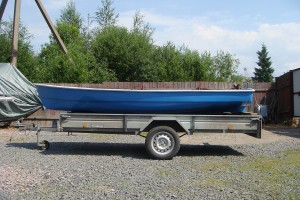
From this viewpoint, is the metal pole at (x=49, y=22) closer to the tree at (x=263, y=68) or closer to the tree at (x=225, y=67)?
the tree at (x=225, y=67)

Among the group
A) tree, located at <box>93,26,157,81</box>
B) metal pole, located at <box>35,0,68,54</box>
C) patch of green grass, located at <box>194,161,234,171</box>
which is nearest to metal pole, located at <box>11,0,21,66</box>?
metal pole, located at <box>35,0,68,54</box>

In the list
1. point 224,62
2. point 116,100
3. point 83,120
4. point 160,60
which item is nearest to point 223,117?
point 116,100

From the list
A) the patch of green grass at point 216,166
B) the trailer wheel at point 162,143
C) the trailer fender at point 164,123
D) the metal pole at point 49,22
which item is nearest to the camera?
the patch of green grass at point 216,166

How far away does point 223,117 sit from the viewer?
1060 cm

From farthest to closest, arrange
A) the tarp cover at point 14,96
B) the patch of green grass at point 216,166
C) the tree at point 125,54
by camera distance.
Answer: the tree at point 125,54 → the tarp cover at point 14,96 → the patch of green grass at point 216,166

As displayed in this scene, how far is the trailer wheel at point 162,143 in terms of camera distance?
10.2 metres

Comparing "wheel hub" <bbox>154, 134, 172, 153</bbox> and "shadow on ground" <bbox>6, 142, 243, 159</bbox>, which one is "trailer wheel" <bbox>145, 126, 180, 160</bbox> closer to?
"wheel hub" <bbox>154, 134, 172, 153</bbox>

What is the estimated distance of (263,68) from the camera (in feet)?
194

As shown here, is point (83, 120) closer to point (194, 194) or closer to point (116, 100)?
point (116, 100)

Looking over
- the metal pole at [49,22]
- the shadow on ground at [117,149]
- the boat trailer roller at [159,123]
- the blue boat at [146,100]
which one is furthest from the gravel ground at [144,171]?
the metal pole at [49,22]

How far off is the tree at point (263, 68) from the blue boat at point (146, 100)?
160 ft

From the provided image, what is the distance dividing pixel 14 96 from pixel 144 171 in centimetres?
1117

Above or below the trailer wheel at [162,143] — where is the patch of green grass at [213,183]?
below

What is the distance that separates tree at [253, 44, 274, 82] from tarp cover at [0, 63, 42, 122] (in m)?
44.7
